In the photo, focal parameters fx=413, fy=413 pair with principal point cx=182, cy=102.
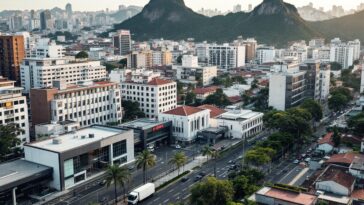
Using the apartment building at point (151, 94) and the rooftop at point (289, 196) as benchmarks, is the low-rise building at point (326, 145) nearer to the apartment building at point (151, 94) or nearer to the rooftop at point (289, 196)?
the rooftop at point (289, 196)

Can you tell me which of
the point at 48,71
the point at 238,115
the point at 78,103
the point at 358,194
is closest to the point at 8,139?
the point at 78,103

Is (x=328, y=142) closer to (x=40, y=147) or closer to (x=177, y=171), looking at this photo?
(x=177, y=171)

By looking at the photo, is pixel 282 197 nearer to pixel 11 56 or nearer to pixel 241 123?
pixel 241 123

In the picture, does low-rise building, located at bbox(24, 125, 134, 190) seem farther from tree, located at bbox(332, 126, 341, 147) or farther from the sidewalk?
tree, located at bbox(332, 126, 341, 147)

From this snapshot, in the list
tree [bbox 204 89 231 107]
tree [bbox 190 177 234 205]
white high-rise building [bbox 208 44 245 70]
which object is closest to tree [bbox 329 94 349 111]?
tree [bbox 204 89 231 107]

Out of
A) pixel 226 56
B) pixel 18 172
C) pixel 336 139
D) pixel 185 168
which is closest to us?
pixel 18 172

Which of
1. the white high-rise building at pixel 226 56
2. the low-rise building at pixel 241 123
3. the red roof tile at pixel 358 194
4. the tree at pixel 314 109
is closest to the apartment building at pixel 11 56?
the low-rise building at pixel 241 123
